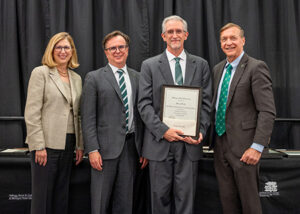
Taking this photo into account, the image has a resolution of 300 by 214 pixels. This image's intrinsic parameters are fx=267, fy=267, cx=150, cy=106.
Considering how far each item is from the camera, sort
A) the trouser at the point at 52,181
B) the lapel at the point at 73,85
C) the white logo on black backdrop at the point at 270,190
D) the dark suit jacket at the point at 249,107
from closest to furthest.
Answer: the dark suit jacket at the point at 249,107, the trouser at the point at 52,181, the lapel at the point at 73,85, the white logo on black backdrop at the point at 270,190

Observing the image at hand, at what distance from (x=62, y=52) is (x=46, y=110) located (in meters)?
0.47

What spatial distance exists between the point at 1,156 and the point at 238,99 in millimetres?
2013

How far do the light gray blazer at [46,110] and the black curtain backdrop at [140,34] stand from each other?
75cm

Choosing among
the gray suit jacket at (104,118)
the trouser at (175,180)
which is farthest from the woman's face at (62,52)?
the trouser at (175,180)

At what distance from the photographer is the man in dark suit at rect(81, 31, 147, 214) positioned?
198 centimetres

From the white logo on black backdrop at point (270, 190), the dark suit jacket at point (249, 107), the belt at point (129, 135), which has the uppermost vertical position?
the dark suit jacket at point (249, 107)

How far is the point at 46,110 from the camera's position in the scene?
200cm

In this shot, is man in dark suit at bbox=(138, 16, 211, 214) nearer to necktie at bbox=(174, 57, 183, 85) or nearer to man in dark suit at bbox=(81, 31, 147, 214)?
necktie at bbox=(174, 57, 183, 85)

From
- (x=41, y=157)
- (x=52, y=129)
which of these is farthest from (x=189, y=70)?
(x=41, y=157)

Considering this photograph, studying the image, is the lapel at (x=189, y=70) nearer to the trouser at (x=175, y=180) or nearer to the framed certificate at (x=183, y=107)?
the framed certificate at (x=183, y=107)

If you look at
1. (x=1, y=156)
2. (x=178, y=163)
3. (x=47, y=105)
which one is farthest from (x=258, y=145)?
(x=1, y=156)

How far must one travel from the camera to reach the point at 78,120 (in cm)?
211

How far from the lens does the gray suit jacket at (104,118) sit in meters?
1.98

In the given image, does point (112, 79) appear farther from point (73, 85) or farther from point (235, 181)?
point (235, 181)
